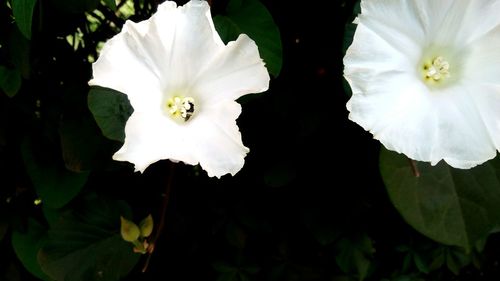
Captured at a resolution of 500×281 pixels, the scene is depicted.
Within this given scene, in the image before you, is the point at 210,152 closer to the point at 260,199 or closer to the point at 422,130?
the point at 422,130

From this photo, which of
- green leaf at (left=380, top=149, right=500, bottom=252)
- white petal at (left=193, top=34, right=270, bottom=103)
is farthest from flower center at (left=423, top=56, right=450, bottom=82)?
white petal at (left=193, top=34, right=270, bottom=103)

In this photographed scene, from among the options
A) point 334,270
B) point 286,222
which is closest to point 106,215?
point 286,222

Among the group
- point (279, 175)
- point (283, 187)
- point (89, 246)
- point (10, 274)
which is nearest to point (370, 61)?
point (279, 175)

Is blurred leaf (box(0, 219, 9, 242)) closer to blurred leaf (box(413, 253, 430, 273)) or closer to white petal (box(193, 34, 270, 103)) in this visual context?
white petal (box(193, 34, 270, 103))

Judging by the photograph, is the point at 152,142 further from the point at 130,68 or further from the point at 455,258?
the point at 455,258

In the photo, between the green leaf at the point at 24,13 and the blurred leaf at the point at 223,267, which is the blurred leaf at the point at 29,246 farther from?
the green leaf at the point at 24,13

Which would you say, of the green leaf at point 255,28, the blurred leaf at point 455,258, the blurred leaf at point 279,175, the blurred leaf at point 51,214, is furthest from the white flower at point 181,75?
the blurred leaf at point 455,258

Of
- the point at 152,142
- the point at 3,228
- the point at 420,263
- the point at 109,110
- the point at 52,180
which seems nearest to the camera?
the point at 152,142
